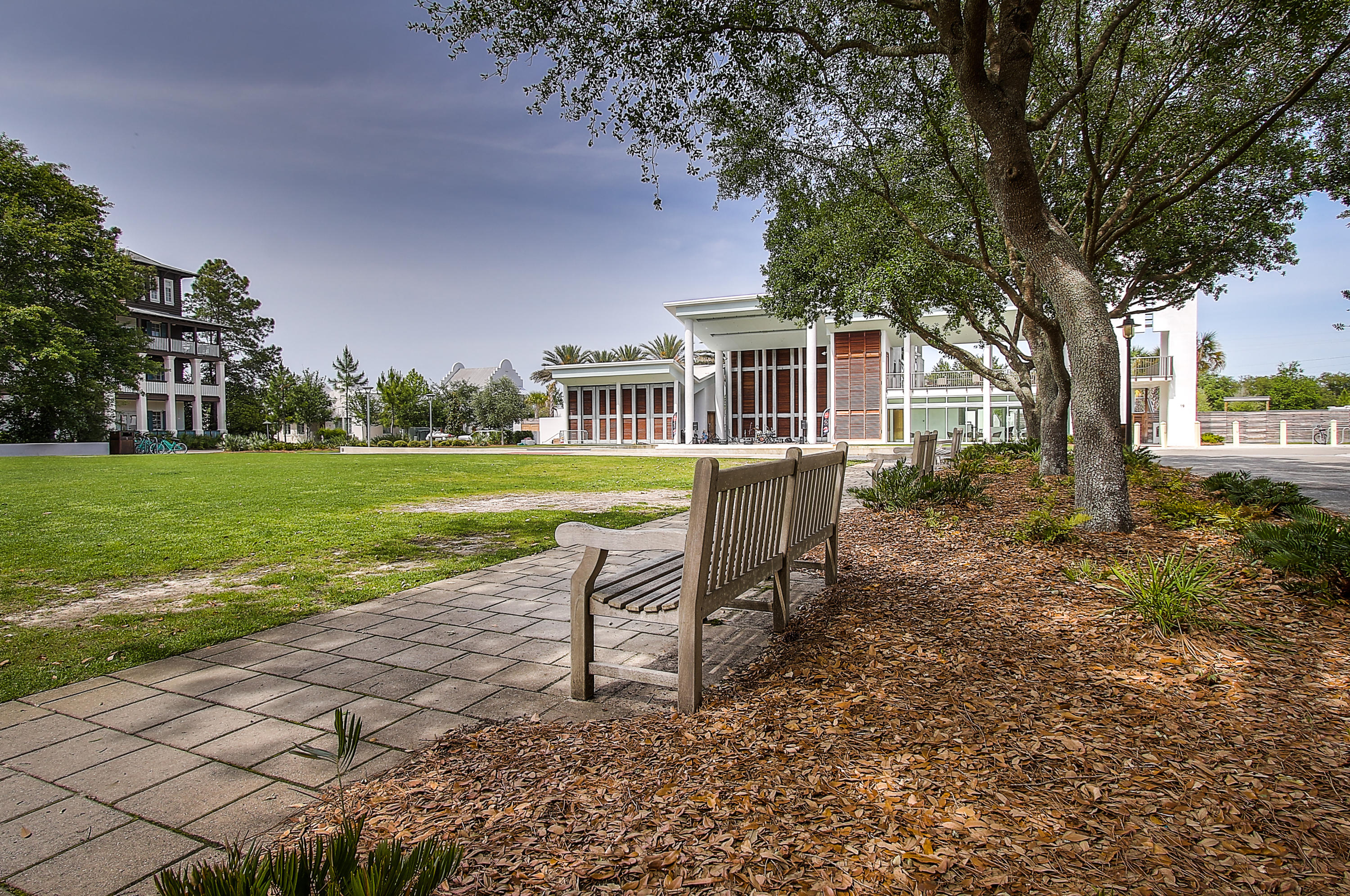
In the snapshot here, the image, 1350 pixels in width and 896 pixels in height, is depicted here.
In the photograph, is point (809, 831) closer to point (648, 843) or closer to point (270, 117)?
point (648, 843)

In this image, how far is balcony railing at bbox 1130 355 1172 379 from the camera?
30656mm

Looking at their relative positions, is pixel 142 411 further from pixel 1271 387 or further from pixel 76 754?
pixel 1271 387

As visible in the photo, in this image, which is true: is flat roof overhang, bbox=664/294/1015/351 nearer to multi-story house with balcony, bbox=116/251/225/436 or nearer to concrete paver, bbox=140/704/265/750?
concrete paver, bbox=140/704/265/750

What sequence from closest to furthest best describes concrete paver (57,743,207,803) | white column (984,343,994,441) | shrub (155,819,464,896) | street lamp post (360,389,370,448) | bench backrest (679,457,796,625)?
shrub (155,819,464,896) → concrete paver (57,743,207,803) → bench backrest (679,457,796,625) → white column (984,343,994,441) → street lamp post (360,389,370,448)

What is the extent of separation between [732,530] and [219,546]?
23.1 feet

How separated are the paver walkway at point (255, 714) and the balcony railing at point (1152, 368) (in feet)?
113

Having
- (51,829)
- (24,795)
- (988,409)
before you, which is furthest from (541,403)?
(51,829)

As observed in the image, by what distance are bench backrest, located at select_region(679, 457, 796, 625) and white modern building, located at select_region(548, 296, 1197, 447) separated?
23612 mm

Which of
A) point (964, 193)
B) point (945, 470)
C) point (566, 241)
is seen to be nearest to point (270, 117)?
point (566, 241)

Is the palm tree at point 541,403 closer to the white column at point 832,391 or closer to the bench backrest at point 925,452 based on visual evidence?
the white column at point 832,391

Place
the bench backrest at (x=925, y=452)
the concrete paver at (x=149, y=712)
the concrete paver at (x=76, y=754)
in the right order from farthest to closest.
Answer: the bench backrest at (x=925, y=452) → the concrete paver at (x=149, y=712) → the concrete paver at (x=76, y=754)

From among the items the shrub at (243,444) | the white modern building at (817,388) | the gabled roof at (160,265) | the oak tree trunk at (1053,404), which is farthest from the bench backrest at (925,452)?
the gabled roof at (160,265)

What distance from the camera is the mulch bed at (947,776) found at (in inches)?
68.2

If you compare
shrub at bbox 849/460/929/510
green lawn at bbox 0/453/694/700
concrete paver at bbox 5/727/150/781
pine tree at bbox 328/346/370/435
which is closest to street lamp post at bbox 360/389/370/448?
pine tree at bbox 328/346/370/435
